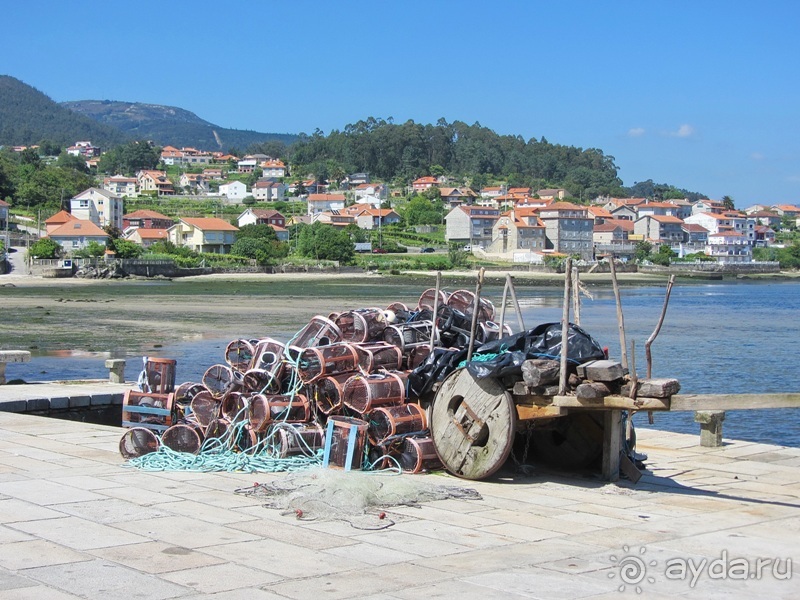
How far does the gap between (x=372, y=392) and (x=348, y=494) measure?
2.07 meters

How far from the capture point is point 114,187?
189250 mm

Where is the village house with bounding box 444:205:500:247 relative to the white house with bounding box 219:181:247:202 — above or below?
below

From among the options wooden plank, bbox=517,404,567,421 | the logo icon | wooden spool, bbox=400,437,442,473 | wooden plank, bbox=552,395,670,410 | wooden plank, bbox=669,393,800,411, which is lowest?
the logo icon

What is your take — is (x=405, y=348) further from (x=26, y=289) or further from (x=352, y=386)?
(x=26, y=289)

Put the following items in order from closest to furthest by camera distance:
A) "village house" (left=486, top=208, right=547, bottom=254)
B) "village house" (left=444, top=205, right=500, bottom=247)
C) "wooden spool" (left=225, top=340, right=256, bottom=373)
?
1. "wooden spool" (left=225, top=340, right=256, bottom=373)
2. "village house" (left=486, top=208, right=547, bottom=254)
3. "village house" (left=444, top=205, right=500, bottom=247)

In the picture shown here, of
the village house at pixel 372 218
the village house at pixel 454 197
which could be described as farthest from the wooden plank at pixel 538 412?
the village house at pixel 454 197

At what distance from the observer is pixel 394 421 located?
1094cm

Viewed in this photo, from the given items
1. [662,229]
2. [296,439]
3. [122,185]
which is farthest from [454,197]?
[296,439]

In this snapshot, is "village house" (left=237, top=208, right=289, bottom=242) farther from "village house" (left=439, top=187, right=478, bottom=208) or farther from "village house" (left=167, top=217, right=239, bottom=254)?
"village house" (left=439, top=187, right=478, bottom=208)

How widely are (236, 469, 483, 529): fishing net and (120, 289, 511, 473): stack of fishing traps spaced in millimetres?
807

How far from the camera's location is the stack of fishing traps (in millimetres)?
11008

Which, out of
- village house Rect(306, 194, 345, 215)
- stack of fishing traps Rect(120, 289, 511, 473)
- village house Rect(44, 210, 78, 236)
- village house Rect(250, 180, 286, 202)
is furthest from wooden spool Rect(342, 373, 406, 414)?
village house Rect(250, 180, 286, 202)

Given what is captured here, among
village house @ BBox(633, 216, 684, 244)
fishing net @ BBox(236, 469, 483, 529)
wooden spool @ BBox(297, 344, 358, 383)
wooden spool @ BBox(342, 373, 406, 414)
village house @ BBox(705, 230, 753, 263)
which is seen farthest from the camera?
village house @ BBox(633, 216, 684, 244)

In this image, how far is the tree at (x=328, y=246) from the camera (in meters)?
115
